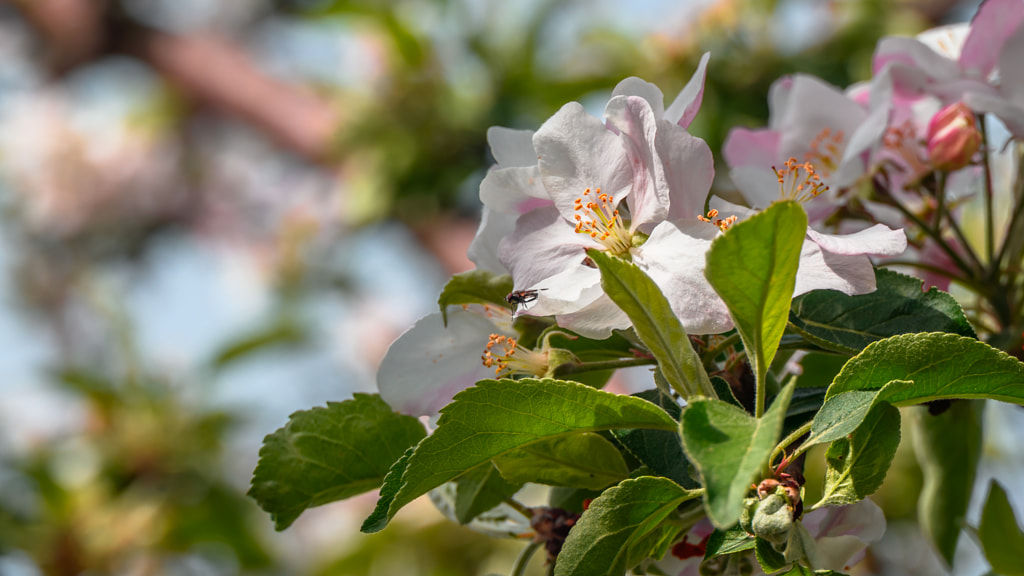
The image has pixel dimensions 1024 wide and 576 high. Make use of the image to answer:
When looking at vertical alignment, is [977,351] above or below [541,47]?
below

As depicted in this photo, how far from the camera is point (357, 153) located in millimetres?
2041

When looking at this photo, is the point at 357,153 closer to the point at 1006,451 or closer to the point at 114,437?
the point at 114,437

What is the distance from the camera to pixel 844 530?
0.46 m

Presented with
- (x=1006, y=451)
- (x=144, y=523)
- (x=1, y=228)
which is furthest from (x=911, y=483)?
(x=1, y=228)

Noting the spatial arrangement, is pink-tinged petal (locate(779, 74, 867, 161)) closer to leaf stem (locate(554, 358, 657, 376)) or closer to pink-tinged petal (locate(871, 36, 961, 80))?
pink-tinged petal (locate(871, 36, 961, 80))

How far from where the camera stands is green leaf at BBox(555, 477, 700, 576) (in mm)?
378

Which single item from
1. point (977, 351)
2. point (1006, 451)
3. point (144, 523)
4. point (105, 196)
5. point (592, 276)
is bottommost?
point (1006, 451)

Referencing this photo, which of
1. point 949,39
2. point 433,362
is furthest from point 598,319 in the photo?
point 949,39

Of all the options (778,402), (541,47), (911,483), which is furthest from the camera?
(541,47)

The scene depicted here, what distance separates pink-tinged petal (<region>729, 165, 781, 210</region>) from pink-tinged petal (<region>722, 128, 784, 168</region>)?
0.06 meters

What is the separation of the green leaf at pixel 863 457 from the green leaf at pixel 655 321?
61 millimetres

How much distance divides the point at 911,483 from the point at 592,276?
1329 mm

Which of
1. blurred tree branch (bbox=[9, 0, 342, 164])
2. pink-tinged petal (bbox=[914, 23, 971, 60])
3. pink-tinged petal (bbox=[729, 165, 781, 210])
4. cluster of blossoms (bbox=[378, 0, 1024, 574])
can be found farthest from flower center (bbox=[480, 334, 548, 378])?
blurred tree branch (bbox=[9, 0, 342, 164])

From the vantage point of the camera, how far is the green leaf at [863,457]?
0.36m
